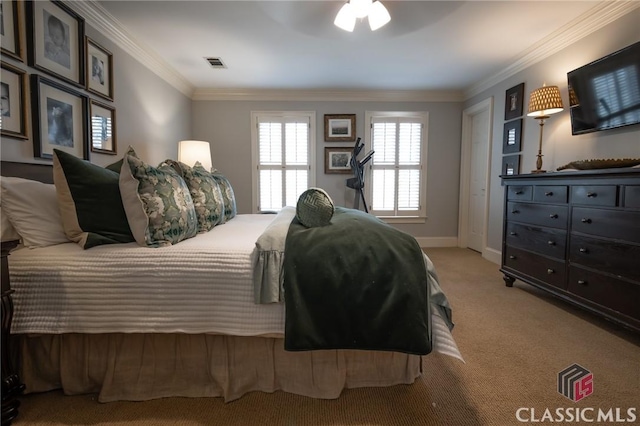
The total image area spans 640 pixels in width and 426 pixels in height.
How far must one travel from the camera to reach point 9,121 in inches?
63.7

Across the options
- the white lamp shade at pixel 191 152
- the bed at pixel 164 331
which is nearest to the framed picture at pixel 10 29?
the bed at pixel 164 331

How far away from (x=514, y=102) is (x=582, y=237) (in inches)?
78.2

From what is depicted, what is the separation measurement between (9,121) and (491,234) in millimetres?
4549

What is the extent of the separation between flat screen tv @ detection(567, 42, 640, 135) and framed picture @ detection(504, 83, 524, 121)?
0.76 m

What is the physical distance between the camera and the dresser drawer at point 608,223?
5.55 ft

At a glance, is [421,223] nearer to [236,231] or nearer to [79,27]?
[236,231]

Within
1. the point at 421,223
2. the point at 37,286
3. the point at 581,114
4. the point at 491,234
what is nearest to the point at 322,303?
the point at 37,286

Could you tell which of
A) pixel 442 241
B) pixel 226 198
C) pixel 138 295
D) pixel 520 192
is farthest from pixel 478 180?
pixel 138 295

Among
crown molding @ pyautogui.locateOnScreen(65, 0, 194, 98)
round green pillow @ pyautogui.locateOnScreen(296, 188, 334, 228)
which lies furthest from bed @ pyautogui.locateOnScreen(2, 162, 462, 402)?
crown molding @ pyautogui.locateOnScreen(65, 0, 194, 98)

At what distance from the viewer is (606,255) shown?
6.05 feet

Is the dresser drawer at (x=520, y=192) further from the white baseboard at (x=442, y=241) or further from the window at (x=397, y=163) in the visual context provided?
the white baseboard at (x=442, y=241)

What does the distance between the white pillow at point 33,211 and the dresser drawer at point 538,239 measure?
3.17 meters

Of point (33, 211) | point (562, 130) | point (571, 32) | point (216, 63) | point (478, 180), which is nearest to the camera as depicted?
point (33, 211)

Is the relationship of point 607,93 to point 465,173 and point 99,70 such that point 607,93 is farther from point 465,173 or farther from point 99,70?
point 99,70
